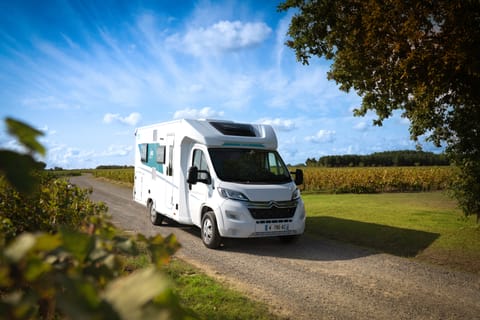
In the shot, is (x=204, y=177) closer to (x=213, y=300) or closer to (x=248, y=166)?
(x=248, y=166)

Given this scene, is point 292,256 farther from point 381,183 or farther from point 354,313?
point 381,183

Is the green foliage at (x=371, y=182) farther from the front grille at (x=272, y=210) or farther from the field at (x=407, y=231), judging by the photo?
the front grille at (x=272, y=210)

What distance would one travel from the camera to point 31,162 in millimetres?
666

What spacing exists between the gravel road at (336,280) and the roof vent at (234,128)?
2668 mm

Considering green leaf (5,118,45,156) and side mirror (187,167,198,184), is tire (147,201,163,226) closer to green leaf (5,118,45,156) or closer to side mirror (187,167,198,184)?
side mirror (187,167,198,184)

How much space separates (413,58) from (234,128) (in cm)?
432

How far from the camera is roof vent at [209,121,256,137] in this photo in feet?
30.5

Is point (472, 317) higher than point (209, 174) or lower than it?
lower

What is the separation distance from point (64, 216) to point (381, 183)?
25.3 meters

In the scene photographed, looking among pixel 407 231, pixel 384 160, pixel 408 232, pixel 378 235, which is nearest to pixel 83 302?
pixel 378 235

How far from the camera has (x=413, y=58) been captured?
7.92m

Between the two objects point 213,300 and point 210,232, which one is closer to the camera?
point 213,300

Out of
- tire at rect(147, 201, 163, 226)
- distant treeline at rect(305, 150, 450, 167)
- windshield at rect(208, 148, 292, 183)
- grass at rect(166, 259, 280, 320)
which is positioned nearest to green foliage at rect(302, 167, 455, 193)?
tire at rect(147, 201, 163, 226)

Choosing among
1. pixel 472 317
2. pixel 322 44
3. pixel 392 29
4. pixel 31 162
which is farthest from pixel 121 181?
pixel 31 162
